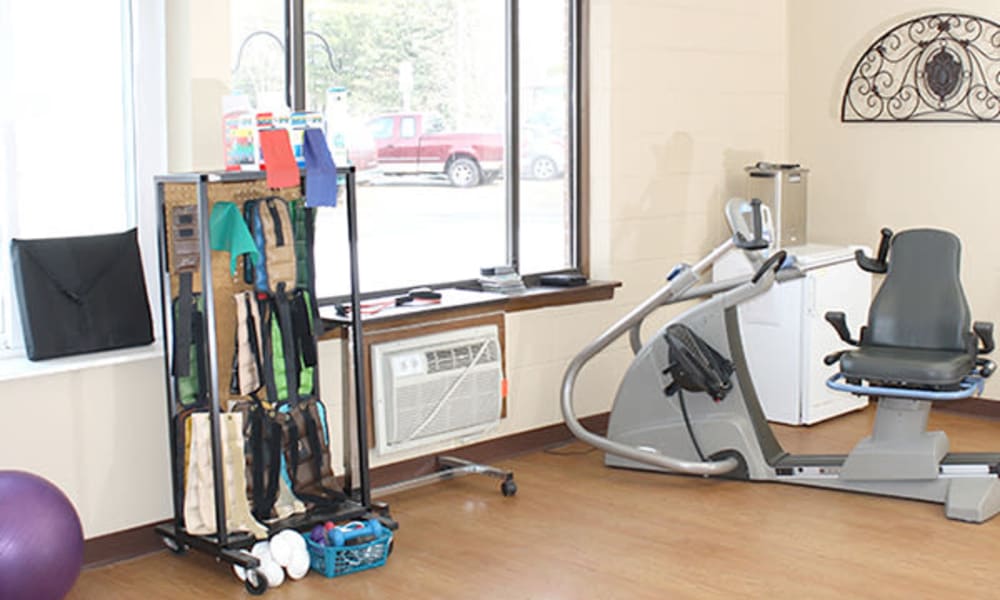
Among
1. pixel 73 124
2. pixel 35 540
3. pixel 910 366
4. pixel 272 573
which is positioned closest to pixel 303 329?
pixel 272 573

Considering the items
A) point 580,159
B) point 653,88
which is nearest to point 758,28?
point 653,88

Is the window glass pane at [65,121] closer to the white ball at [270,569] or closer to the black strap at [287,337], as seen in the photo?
the black strap at [287,337]

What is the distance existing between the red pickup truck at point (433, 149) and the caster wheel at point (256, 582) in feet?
6.48

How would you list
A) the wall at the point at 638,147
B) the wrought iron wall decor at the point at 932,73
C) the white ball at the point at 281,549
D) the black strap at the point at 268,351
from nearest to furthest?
the white ball at the point at 281,549 < the black strap at the point at 268,351 < the wall at the point at 638,147 < the wrought iron wall decor at the point at 932,73

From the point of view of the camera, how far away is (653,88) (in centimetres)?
639

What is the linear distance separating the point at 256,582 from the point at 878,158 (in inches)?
170

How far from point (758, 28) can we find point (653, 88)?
99 centimetres

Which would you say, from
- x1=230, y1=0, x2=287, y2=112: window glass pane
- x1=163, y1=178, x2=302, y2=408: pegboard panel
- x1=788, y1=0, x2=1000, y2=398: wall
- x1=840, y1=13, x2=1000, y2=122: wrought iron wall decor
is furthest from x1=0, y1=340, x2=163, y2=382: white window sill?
x1=840, y1=13, x2=1000, y2=122: wrought iron wall decor

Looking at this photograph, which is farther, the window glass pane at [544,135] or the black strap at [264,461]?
the window glass pane at [544,135]

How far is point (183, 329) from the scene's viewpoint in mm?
4301

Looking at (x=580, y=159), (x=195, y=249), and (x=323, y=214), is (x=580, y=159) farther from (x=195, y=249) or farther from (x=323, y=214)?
(x=195, y=249)

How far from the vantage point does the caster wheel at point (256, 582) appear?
416cm

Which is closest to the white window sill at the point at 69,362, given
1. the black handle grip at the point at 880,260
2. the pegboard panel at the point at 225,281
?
the pegboard panel at the point at 225,281

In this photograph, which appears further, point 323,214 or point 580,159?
point 580,159
